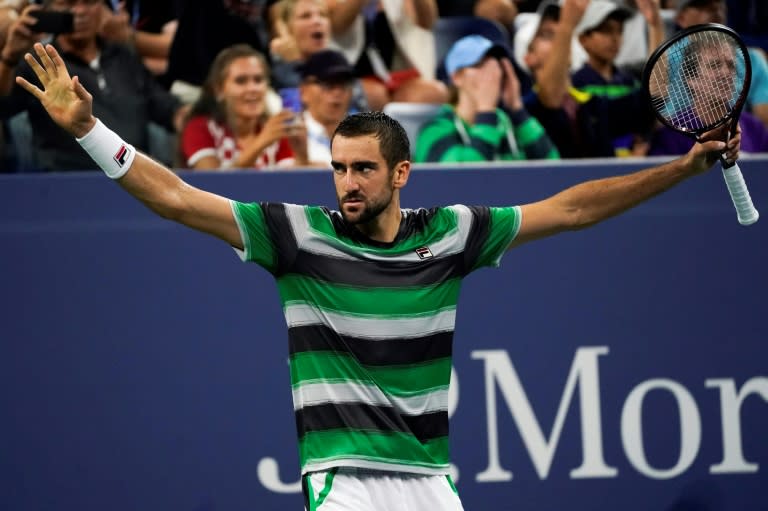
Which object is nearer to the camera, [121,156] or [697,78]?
[121,156]

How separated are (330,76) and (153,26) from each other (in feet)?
3.91

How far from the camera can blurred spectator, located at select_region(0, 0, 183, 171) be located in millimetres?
6230

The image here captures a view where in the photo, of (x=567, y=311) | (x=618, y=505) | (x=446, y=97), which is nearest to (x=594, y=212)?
(x=567, y=311)

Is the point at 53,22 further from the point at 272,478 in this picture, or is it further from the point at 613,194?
the point at 613,194

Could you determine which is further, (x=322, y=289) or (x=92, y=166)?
(x=92, y=166)

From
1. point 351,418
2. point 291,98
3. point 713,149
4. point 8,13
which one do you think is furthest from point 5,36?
point 713,149

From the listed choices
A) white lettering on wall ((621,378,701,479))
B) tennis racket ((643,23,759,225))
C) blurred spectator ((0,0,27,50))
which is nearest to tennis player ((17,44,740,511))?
tennis racket ((643,23,759,225))

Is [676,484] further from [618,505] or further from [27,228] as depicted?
[27,228]

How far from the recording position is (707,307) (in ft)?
21.0

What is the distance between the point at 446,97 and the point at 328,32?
73 centimetres

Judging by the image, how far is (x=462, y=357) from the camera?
6.23m

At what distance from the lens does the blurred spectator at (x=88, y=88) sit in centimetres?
623

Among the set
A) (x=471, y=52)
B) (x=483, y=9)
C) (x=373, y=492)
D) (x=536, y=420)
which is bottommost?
(x=373, y=492)

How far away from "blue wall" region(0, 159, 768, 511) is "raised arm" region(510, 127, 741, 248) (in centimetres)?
159
